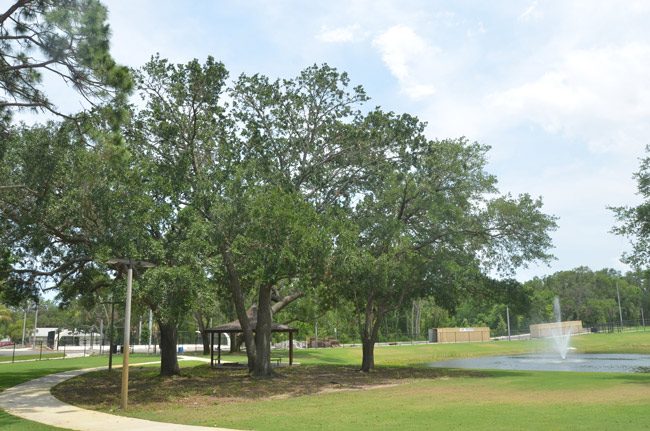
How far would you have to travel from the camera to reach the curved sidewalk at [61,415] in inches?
544

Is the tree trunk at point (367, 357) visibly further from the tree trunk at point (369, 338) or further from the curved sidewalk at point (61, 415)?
the curved sidewalk at point (61, 415)

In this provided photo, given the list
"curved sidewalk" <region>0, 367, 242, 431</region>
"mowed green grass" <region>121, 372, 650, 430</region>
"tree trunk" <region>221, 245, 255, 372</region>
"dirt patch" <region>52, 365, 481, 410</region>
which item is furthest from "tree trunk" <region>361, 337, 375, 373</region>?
"curved sidewalk" <region>0, 367, 242, 431</region>

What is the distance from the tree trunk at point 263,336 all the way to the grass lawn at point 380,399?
841 mm

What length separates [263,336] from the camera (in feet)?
92.9

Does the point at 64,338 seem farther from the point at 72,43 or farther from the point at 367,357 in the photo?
the point at 72,43

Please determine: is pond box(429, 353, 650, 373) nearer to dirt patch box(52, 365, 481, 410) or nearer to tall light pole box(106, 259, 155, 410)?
dirt patch box(52, 365, 481, 410)

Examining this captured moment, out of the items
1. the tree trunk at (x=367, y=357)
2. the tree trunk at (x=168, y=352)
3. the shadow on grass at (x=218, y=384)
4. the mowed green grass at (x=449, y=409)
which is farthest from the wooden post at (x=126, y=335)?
the tree trunk at (x=367, y=357)

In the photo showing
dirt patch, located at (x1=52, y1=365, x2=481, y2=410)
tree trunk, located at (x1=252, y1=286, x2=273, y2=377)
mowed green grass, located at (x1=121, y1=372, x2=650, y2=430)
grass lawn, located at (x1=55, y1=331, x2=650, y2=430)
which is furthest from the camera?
tree trunk, located at (x1=252, y1=286, x2=273, y2=377)

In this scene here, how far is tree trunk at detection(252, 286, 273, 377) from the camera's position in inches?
1110

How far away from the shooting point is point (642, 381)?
2305 cm

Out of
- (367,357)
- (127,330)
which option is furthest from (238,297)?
(127,330)

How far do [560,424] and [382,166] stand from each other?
17.8 meters

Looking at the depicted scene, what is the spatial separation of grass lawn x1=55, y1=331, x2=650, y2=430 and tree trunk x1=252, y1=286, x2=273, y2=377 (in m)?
0.84

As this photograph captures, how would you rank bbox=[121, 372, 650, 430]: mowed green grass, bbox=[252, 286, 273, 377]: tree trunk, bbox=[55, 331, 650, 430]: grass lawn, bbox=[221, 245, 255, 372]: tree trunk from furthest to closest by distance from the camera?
bbox=[252, 286, 273, 377]: tree trunk → bbox=[221, 245, 255, 372]: tree trunk → bbox=[55, 331, 650, 430]: grass lawn → bbox=[121, 372, 650, 430]: mowed green grass
